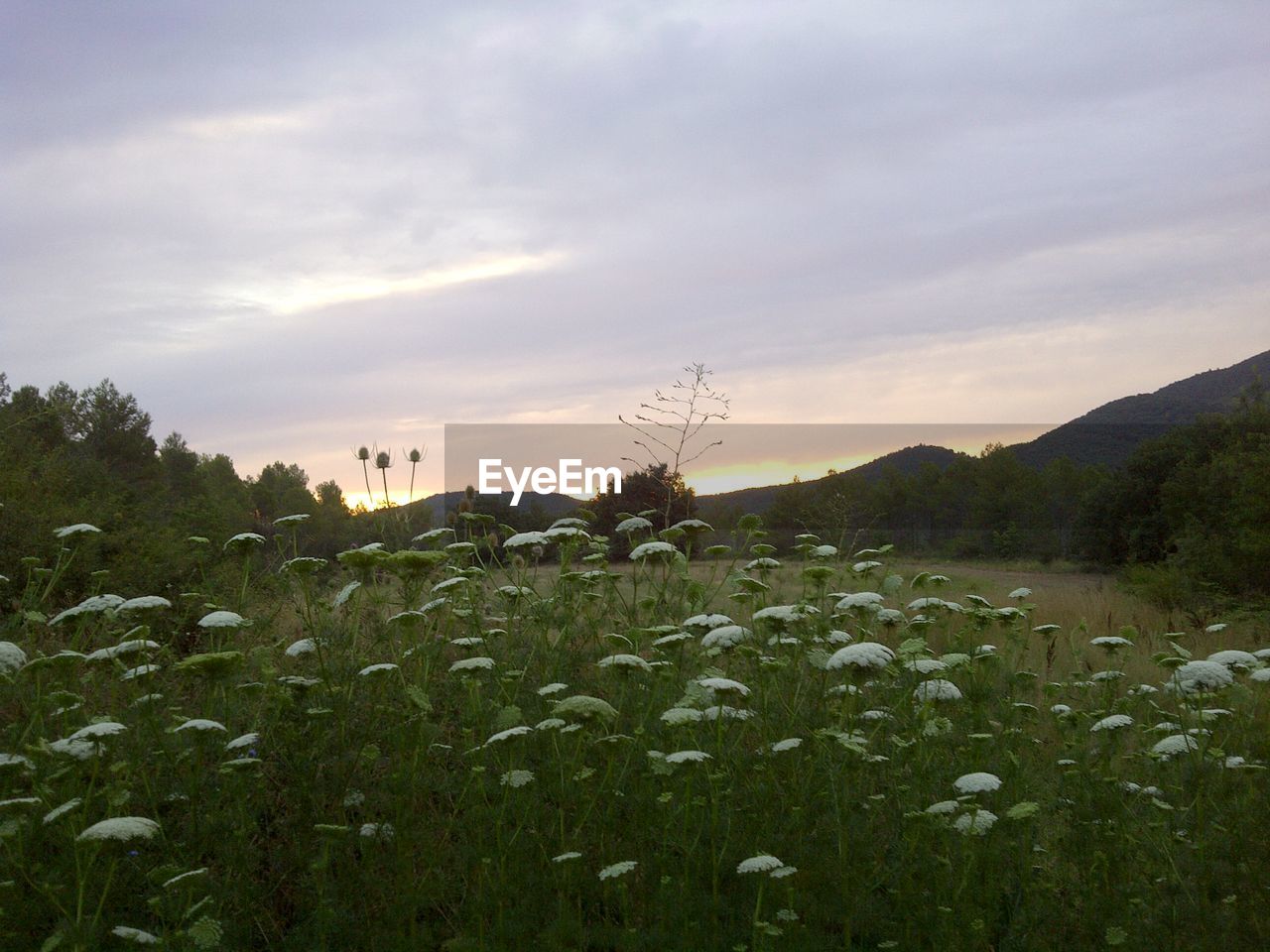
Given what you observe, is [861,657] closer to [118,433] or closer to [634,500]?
[634,500]

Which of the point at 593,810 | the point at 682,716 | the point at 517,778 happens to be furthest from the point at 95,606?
the point at 682,716

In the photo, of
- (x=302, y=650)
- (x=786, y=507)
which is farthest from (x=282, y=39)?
(x=786, y=507)

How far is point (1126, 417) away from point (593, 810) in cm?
6404

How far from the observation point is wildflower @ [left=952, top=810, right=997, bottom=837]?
3.61 m

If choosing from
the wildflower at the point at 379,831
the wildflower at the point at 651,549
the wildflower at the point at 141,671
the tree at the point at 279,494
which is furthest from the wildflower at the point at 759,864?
the tree at the point at 279,494

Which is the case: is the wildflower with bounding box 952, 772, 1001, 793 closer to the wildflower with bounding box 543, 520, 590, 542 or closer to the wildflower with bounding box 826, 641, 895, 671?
the wildflower with bounding box 826, 641, 895, 671

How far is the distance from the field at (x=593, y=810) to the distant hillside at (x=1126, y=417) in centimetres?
5510

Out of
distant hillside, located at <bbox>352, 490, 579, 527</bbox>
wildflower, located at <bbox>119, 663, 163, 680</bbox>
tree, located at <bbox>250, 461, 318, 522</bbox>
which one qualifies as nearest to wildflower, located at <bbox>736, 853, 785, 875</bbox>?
wildflower, located at <bbox>119, 663, 163, 680</bbox>

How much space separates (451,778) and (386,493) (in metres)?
3.81

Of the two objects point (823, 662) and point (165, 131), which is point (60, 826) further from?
point (165, 131)

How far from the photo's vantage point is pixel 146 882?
11.9ft

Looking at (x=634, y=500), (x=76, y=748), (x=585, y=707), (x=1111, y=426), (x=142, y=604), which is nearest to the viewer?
(x=76, y=748)

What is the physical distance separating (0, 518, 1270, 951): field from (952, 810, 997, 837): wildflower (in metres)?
0.03

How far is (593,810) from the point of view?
161 inches
